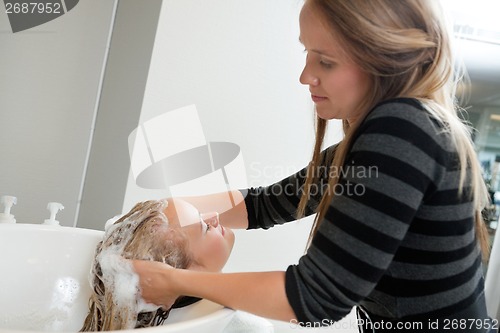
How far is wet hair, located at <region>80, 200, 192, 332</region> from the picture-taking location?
3.07ft

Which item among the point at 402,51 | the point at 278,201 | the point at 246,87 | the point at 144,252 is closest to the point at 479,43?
the point at 246,87

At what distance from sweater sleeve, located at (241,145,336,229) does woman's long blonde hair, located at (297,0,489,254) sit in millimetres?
310

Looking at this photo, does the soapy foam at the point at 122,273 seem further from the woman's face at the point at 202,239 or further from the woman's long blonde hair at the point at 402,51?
the woman's long blonde hair at the point at 402,51

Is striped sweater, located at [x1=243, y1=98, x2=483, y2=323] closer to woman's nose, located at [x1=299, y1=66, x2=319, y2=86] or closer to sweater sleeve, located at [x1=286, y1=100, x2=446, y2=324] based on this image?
sweater sleeve, located at [x1=286, y1=100, x2=446, y2=324]

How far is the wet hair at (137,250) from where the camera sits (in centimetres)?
94

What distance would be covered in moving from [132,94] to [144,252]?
63 centimetres

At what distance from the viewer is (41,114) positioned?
4.43ft

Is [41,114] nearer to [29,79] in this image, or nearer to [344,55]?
[29,79]

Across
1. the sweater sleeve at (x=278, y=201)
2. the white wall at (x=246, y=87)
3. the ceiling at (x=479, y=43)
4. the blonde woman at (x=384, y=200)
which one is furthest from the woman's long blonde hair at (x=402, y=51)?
the ceiling at (x=479, y=43)

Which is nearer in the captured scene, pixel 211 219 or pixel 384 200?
pixel 384 200

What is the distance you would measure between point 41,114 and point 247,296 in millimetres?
871

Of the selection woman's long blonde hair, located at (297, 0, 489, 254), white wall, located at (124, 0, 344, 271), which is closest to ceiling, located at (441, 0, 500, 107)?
white wall, located at (124, 0, 344, 271)

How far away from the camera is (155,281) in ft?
2.74

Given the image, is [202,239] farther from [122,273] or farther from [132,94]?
[132,94]
